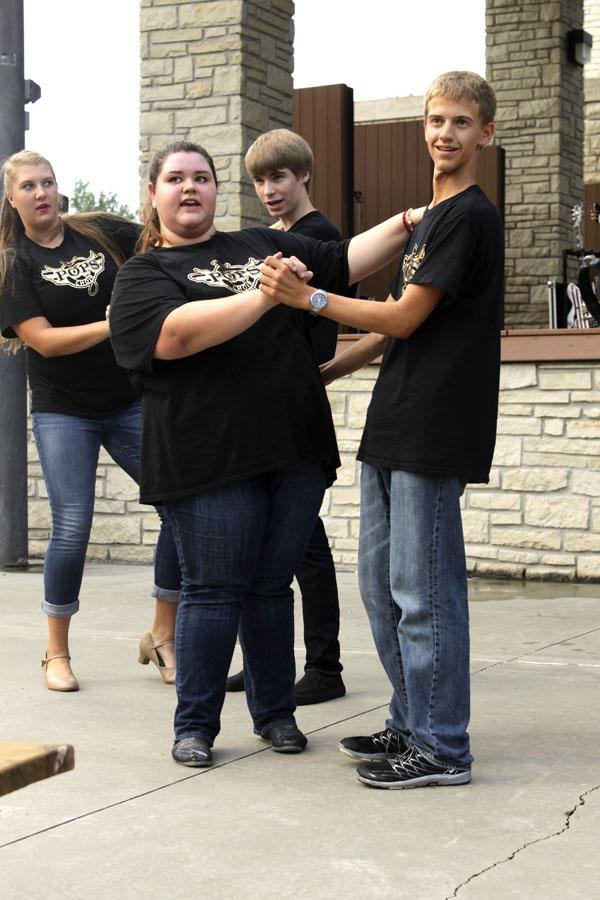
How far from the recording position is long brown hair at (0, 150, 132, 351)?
5.18 m

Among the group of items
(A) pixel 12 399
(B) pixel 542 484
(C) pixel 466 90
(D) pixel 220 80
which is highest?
(D) pixel 220 80

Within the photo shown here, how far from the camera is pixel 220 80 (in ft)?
30.3

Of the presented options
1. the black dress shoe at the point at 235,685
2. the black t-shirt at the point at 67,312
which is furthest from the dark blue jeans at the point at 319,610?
the black t-shirt at the point at 67,312

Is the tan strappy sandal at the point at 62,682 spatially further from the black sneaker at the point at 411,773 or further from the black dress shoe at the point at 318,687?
the black sneaker at the point at 411,773

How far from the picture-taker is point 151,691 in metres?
5.15

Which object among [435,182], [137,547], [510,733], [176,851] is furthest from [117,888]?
[137,547]

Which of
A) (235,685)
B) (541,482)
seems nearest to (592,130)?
(541,482)

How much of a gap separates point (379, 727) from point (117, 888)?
1.64m

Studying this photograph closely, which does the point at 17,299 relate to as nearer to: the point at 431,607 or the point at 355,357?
the point at 355,357

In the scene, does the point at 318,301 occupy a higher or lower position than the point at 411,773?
higher

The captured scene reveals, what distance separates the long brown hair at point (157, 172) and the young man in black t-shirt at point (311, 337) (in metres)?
0.51

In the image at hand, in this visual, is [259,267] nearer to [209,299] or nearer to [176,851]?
[209,299]

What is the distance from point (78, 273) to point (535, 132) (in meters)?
8.14

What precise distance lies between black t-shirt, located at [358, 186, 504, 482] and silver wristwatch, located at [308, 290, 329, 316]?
0.25 metres
